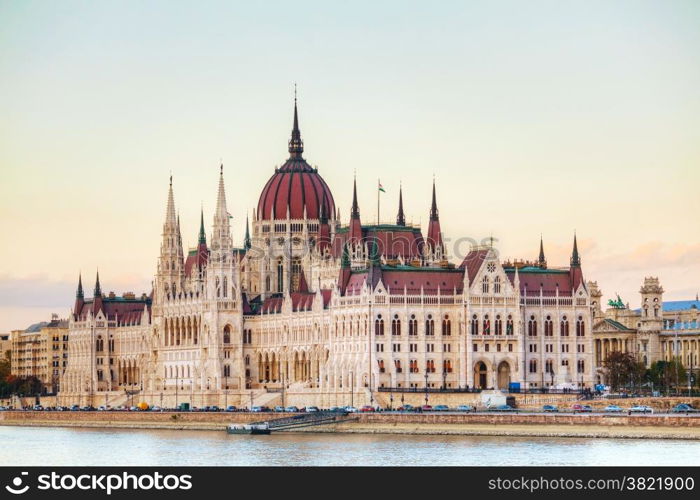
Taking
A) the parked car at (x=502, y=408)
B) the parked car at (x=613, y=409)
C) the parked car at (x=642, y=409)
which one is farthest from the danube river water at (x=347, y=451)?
the parked car at (x=502, y=408)

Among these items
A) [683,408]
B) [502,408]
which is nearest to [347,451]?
[683,408]

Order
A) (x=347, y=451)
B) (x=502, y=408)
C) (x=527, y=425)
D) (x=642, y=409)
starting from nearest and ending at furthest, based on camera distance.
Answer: (x=347, y=451), (x=527, y=425), (x=642, y=409), (x=502, y=408)

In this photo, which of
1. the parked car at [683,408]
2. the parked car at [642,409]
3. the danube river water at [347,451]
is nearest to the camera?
the danube river water at [347,451]

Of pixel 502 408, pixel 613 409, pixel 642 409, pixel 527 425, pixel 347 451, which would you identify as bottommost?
pixel 347 451

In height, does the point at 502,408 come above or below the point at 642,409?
above

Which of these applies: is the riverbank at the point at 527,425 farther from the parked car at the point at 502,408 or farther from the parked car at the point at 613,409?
the parked car at the point at 502,408

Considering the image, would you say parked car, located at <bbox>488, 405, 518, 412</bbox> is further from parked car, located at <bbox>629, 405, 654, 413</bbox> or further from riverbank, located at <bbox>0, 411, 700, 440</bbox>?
parked car, located at <bbox>629, 405, 654, 413</bbox>

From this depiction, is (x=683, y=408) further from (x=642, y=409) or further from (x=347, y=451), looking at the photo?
(x=347, y=451)

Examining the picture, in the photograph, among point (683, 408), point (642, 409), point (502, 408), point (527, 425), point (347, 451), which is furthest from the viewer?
point (502, 408)
